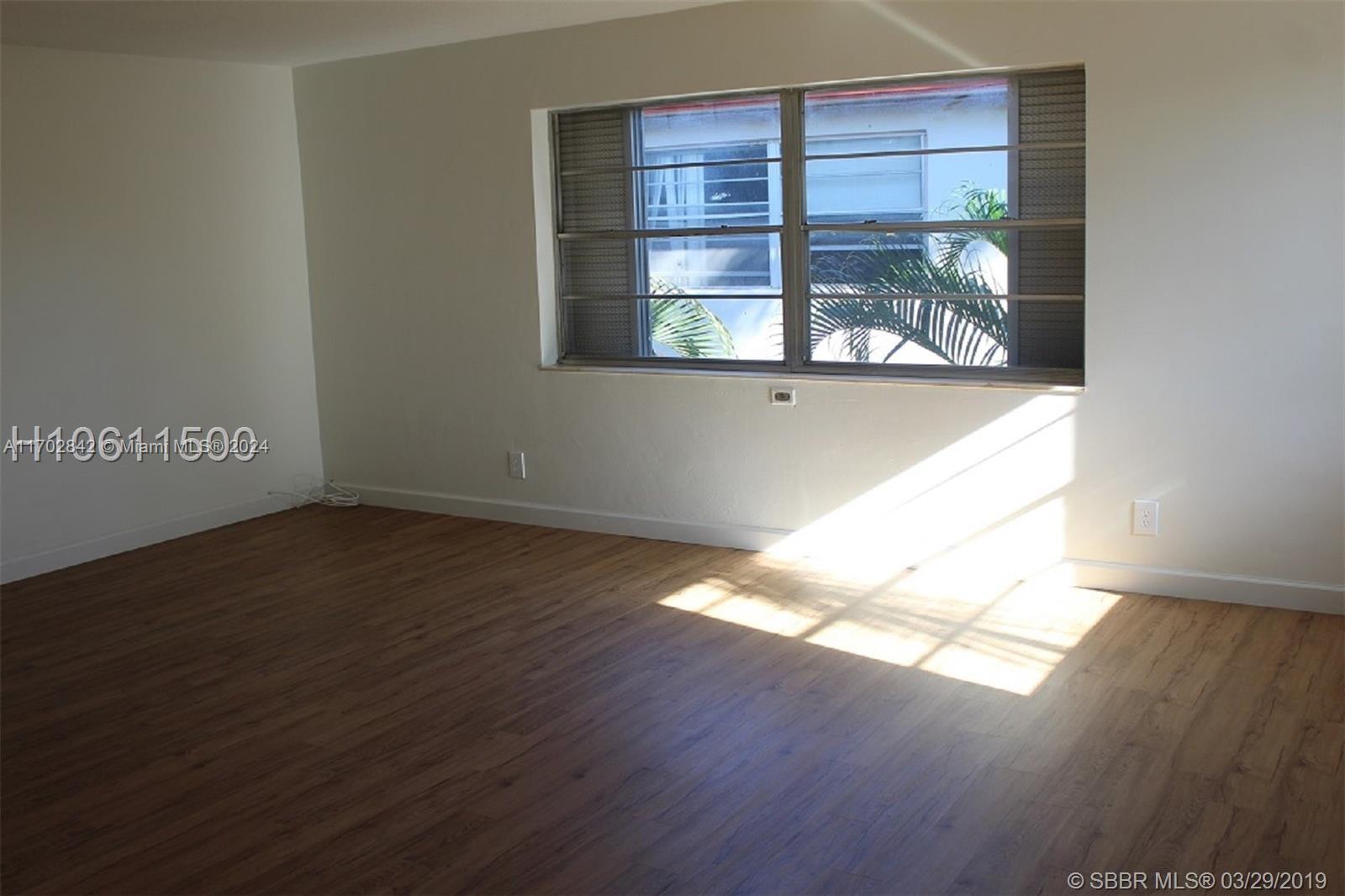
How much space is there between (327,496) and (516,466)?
1.27m

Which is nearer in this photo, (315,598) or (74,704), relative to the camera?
(74,704)

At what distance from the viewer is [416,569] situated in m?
5.48

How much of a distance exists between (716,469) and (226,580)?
7.11ft

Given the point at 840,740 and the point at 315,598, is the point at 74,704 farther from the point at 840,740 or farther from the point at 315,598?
the point at 840,740

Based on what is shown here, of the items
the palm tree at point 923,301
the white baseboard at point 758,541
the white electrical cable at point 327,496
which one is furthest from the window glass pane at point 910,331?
the white electrical cable at point 327,496

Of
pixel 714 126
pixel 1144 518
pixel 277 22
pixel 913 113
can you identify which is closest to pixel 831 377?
pixel 913 113

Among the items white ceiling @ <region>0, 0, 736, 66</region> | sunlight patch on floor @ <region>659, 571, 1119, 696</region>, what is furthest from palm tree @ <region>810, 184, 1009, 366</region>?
white ceiling @ <region>0, 0, 736, 66</region>

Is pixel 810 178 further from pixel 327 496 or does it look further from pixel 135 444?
pixel 135 444

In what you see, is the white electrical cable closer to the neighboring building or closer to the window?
the window

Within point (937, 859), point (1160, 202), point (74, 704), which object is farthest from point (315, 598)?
point (1160, 202)

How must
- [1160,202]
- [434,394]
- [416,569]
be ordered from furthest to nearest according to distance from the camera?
1. [434,394]
2. [416,569]
3. [1160,202]

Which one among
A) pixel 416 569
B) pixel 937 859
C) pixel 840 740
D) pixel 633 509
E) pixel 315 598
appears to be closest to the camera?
pixel 937 859

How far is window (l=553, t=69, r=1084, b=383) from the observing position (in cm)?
488

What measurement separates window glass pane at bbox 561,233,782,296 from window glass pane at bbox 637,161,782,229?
78 mm
